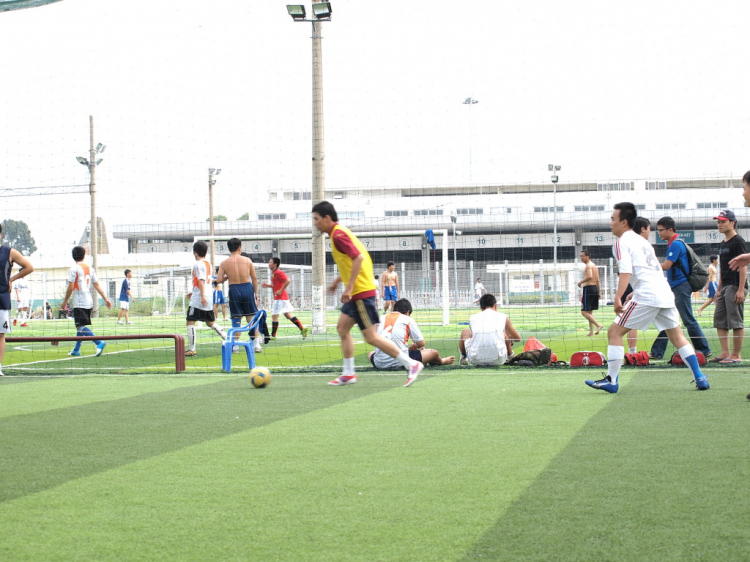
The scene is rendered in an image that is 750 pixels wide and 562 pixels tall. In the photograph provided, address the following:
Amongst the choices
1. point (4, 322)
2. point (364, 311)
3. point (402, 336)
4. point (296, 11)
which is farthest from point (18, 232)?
point (364, 311)

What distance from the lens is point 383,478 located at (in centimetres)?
428

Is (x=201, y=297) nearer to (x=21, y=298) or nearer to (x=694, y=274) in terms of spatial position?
(x=694, y=274)

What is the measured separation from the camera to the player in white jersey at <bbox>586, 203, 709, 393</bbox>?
25.2 feet

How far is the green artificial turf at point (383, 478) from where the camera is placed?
315 centimetres

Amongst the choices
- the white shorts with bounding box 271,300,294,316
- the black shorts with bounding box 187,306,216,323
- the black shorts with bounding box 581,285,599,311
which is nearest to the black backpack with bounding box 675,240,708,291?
the black shorts with bounding box 581,285,599,311

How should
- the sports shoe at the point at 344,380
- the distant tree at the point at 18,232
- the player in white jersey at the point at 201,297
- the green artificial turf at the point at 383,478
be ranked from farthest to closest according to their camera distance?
the distant tree at the point at 18,232 < the player in white jersey at the point at 201,297 < the sports shoe at the point at 344,380 < the green artificial turf at the point at 383,478

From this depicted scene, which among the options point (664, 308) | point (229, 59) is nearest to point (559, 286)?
point (229, 59)

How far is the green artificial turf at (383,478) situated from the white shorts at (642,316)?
26.1 inches

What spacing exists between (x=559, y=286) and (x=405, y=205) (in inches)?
969

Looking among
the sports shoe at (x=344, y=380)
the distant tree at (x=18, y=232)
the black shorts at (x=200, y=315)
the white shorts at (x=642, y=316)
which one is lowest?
the sports shoe at (x=344, y=380)

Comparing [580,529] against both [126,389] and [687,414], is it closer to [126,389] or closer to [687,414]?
[687,414]

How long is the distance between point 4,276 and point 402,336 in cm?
531

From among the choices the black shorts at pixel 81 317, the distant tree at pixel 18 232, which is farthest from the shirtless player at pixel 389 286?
the black shorts at pixel 81 317

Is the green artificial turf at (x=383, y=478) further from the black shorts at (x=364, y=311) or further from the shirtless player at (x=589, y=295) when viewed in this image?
the shirtless player at (x=589, y=295)
